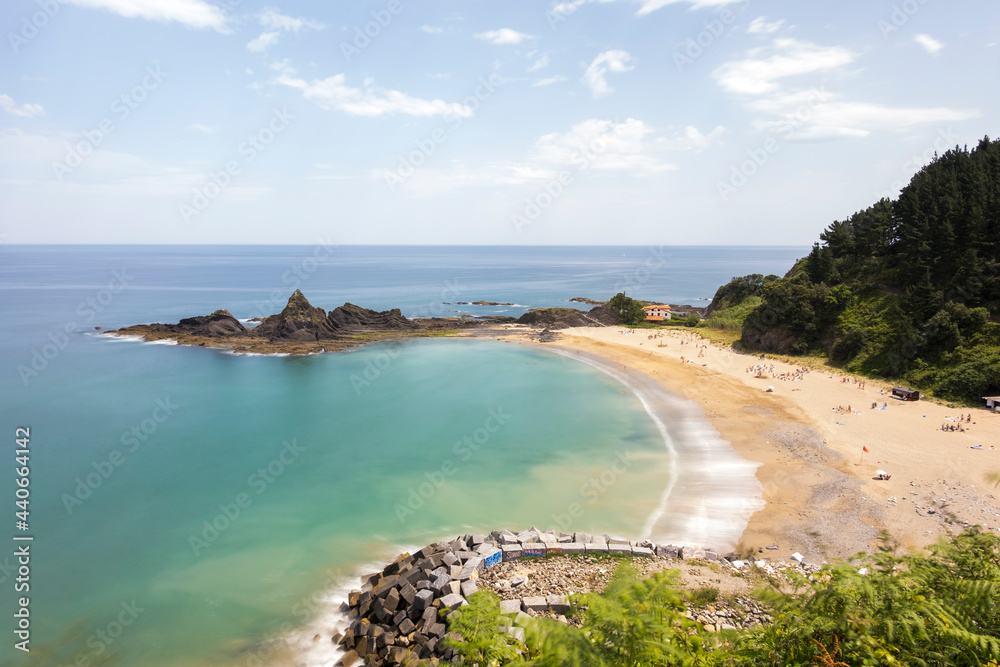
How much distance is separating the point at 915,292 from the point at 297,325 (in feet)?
197

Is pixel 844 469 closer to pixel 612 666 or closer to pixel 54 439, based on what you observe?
pixel 612 666

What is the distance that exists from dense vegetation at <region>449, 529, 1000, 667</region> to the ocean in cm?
1129

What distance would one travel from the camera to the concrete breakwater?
1273 cm

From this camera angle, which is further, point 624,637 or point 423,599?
point 423,599

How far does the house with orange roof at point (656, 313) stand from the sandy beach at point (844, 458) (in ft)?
92.9

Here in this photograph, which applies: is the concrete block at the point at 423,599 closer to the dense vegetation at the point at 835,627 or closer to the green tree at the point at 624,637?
the dense vegetation at the point at 835,627

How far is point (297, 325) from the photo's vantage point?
58969 millimetres

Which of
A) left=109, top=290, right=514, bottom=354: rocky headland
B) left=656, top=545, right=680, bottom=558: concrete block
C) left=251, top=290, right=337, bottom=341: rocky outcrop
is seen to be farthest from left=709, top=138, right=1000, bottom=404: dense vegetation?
left=251, top=290, right=337, bottom=341: rocky outcrop

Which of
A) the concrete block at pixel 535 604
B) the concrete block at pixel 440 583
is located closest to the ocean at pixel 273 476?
the concrete block at pixel 440 583

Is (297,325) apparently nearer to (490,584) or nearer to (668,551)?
(490,584)

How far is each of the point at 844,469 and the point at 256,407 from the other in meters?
36.8

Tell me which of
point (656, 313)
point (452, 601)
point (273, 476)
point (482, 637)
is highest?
point (656, 313)

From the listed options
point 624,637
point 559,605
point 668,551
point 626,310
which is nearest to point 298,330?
point 626,310

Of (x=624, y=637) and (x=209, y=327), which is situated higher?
(x=624, y=637)
